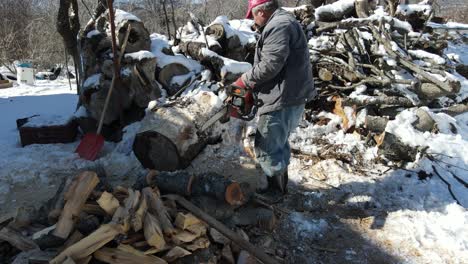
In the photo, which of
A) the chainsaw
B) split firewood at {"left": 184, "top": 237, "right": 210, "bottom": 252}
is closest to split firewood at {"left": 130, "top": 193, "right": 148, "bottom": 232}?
split firewood at {"left": 184, "top": 237, "right": 210, "bottom": 252}

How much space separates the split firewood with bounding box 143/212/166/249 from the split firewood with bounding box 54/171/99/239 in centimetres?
49

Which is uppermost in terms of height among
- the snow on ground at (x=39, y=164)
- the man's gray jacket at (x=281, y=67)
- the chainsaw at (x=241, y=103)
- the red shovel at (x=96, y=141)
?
the man's gray jacket at (x=281, y=67)

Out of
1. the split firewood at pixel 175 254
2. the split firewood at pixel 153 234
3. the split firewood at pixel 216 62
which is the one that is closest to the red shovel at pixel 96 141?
the split firewood at pixel 216 62

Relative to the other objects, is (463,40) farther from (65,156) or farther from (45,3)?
(45,3)

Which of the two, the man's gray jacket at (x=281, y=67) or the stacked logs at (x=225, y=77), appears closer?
the man's gray jacket at (x=281, y=67)

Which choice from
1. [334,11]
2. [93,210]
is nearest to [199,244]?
[93,210]

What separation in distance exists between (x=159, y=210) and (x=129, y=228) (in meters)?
0.29

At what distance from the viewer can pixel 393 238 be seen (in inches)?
128

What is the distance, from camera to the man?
3.19m

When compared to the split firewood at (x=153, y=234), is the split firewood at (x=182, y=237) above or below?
below

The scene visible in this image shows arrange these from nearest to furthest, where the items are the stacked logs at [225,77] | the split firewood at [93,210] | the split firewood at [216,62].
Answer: the split firewood at [93,210] < the stacked logs at [225,77] < the split firewood at [216,62]

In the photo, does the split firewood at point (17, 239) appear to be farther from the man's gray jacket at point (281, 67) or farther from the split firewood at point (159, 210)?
the man's gray jacket at point (281, 67)

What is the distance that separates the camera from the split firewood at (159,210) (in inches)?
101

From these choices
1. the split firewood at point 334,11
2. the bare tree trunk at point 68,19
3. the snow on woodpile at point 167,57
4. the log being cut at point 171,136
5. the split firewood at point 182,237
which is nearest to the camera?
the split firewood at point 182,237
